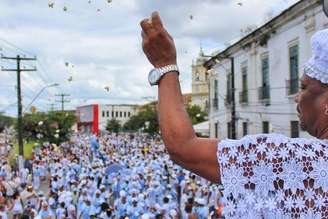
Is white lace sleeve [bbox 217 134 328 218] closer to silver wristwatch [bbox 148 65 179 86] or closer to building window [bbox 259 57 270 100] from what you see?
silver wristwatch [bbox 148 65 179 86]

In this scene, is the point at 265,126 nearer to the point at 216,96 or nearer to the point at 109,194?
the point at 109,194

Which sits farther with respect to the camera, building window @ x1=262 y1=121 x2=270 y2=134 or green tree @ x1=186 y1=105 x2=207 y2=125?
green tree @ x1=186 y1=105 x2=207 y2=125

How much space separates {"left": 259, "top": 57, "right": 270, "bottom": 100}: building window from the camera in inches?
831

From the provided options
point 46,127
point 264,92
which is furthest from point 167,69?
point 46,127

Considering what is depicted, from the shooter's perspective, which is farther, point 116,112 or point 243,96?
point 116,112

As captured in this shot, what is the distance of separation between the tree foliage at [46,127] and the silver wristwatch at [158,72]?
132ft

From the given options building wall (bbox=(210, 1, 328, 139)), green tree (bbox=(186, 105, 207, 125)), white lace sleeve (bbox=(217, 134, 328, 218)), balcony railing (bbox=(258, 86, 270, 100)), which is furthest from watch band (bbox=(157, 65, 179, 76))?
green tree (bbox=(186, 105, 207, 125))

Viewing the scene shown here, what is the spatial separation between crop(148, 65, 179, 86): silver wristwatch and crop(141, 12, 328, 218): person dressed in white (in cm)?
8

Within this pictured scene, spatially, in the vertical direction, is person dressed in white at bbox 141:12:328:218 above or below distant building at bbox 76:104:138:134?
below

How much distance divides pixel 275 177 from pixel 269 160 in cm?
4

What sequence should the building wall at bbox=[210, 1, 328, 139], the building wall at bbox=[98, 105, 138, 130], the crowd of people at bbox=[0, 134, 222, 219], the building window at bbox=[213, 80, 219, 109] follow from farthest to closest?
the building wall at bbox=[98, 105, 138, 130]
the building window at bbox=[213, 80, 219, 109]
the building wall at bbox=[210, 1, 328, 139]
the crowd of people at bbox=[0, 134, 222, 219]

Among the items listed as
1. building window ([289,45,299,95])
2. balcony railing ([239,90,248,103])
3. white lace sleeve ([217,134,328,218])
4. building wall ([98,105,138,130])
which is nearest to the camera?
white lace sleeve ([217,134,328,218])

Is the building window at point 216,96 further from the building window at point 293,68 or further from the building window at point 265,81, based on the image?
the building window at point 293,68

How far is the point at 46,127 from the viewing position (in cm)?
4319
